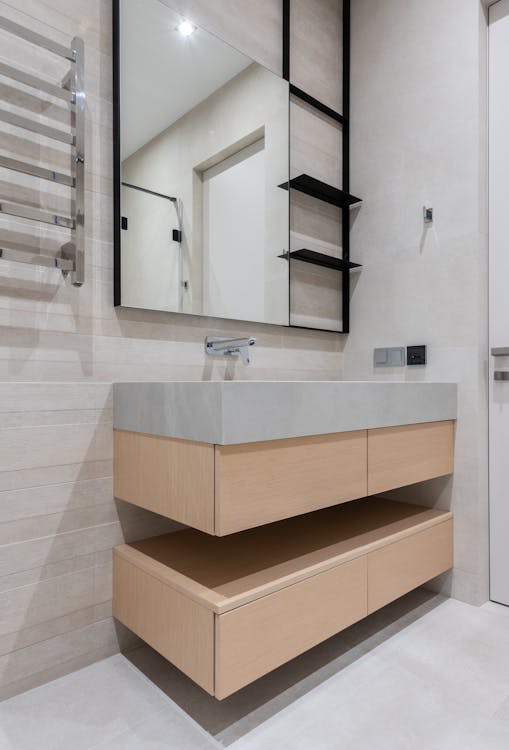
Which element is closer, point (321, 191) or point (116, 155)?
point (116, 155)

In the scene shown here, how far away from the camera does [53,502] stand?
4.34 ft

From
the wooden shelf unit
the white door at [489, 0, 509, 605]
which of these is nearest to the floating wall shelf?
the white door at [489, 0, 509, 605]

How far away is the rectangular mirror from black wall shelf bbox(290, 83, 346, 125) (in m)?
0.06

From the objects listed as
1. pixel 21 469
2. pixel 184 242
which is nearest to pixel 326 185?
pixel 184 242

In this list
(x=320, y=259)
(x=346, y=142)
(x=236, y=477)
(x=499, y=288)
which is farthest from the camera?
(x=346, y=142)

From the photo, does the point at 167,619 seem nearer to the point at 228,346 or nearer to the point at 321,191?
the point at 228,346

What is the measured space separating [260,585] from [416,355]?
3.70 ft

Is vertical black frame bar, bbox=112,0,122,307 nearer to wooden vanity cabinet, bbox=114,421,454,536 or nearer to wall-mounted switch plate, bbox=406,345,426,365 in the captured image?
wooden vanity cabinet, bbox=114,421,454,536

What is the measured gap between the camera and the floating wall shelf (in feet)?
6.26

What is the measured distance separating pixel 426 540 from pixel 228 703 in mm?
829

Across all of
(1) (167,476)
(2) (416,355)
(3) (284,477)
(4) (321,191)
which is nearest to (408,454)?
(2) (416,355)

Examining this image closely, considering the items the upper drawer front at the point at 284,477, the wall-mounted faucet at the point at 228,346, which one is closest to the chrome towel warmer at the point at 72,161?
the wall-mounted faucet at the point at 228,346

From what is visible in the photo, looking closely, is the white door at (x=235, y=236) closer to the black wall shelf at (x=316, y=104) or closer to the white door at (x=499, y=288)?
the black wall shelf at (x=316, y=104)

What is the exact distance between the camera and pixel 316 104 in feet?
6.64
